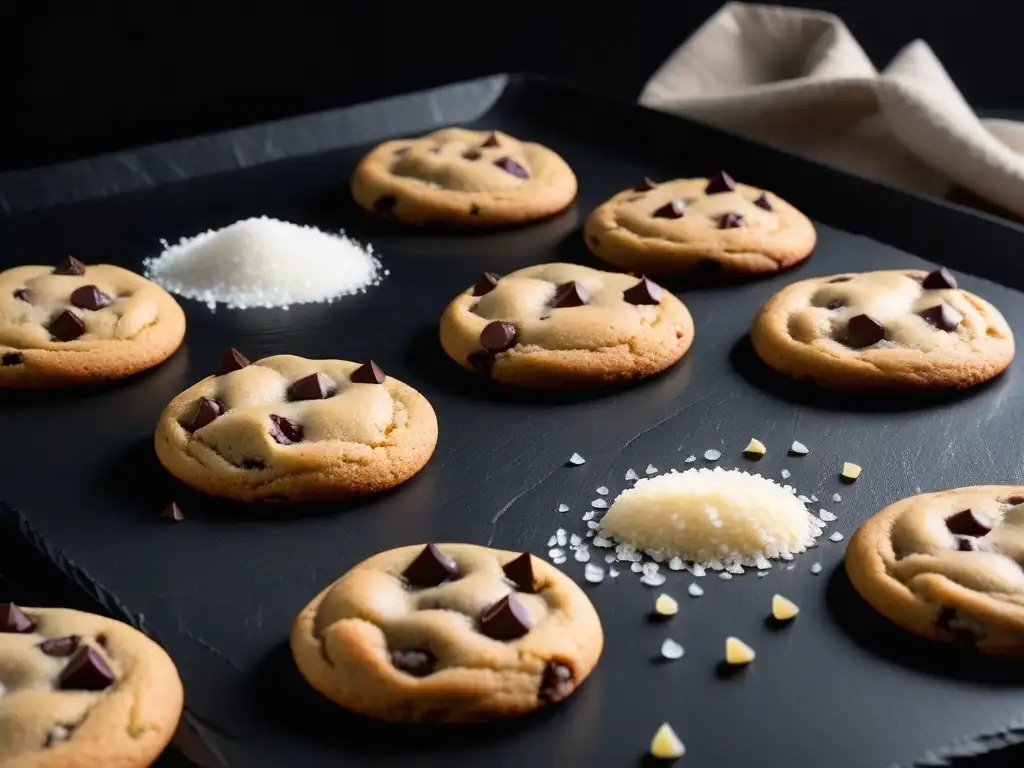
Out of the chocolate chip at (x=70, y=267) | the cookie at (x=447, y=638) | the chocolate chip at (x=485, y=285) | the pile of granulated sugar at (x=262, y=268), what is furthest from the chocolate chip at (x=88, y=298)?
the cookie at (x=447, y=638)

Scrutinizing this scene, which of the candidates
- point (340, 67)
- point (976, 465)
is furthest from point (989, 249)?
A: point (340, 67)

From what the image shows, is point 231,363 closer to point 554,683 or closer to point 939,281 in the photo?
point 554,683

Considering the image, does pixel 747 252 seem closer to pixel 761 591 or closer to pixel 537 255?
pixel 537 255

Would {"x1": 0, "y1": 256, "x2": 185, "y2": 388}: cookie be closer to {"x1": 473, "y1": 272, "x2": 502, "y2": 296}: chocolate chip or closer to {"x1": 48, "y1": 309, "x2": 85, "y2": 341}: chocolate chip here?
{"x1": 48, "y1": 309, "x2": 85, "y2": 341}: chocolate chip

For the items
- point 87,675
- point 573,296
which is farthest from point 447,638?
point 573,296

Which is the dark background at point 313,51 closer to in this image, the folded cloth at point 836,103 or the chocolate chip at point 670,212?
the folded cloth at point 836,103

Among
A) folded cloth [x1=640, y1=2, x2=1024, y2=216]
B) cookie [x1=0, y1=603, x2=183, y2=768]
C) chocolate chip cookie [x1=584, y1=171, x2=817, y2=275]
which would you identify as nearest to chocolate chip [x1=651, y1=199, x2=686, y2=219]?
chocolate chip cookie [x1=584, y1=171, x2=817, y2=275]
